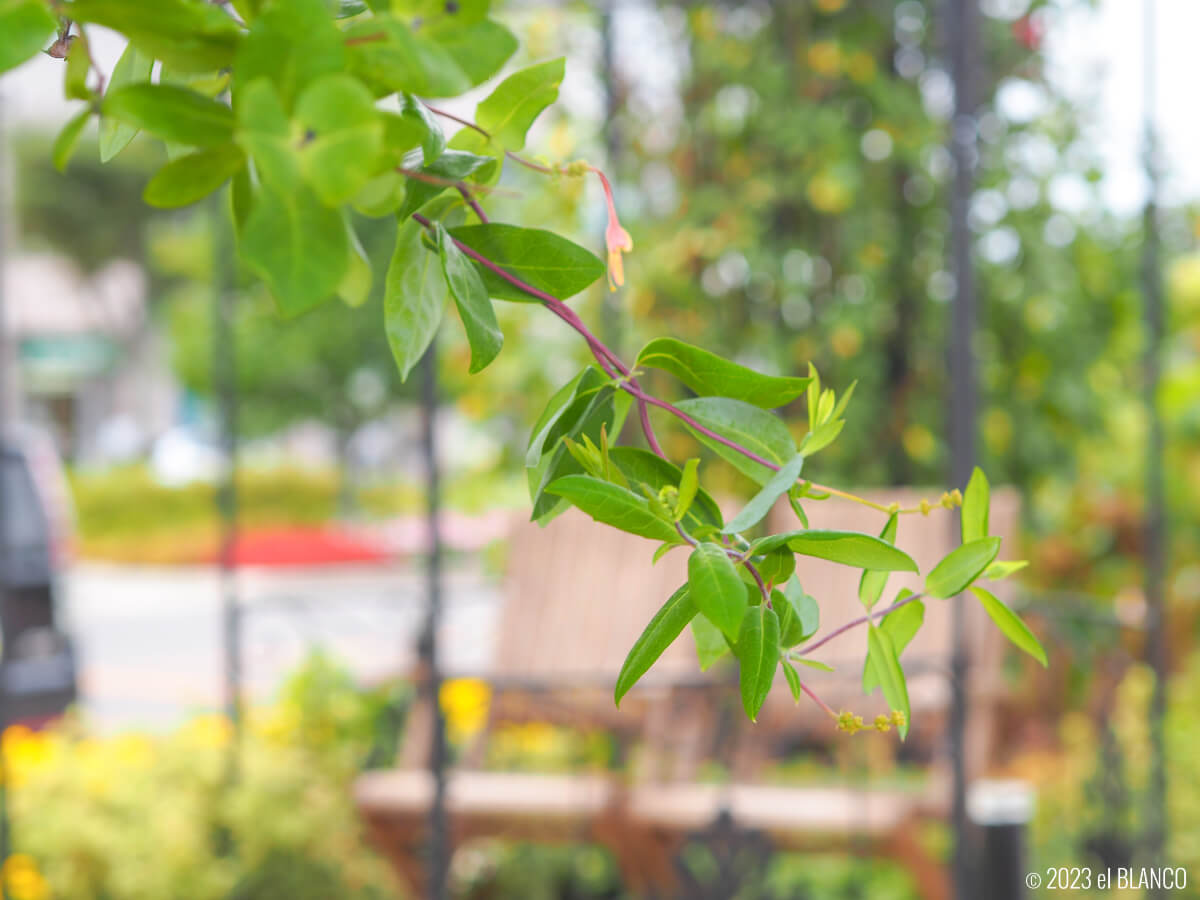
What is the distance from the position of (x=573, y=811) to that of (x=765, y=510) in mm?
2206

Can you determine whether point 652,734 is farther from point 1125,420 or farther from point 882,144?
point 1125,420

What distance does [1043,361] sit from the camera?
3.52 meters

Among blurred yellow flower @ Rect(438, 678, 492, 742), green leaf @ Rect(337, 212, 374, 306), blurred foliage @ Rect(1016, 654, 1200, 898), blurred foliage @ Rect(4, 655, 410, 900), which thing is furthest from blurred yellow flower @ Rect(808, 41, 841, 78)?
green leaf @ Rect(337, 212, 374, 306)

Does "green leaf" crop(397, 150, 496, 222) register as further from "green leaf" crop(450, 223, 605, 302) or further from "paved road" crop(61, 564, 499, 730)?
"paved road" crop(61, 564, 499, 730)

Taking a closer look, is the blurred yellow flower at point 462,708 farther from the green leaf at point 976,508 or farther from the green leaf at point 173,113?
Result: the green leaf at point 173,113

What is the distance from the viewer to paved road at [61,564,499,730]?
22.1ft

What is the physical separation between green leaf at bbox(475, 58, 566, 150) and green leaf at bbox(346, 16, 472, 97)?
80mm

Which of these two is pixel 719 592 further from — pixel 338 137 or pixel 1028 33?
pixel 1028 33

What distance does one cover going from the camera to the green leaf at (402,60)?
0.83 ft

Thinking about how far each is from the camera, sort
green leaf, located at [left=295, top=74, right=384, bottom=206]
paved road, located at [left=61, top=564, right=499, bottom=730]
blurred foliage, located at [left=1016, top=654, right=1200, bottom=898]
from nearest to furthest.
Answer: green leaf, located at [left=295, top=74, right=384, bottom=206]
blurred foliage, located at [left=1016, top=654, right=1200, bottom=898]
paved road, located at [left=61, top=564, right=499, bottom=730]

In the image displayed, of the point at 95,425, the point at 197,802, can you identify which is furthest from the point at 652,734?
the point at 95,425

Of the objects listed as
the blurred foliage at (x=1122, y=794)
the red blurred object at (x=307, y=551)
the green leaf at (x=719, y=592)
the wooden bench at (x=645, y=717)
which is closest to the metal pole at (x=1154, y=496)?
the blurred foliage at (x=1122, y=794)

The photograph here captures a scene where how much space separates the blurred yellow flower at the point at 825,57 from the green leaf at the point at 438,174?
3.21m

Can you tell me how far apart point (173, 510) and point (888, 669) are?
14.2m
